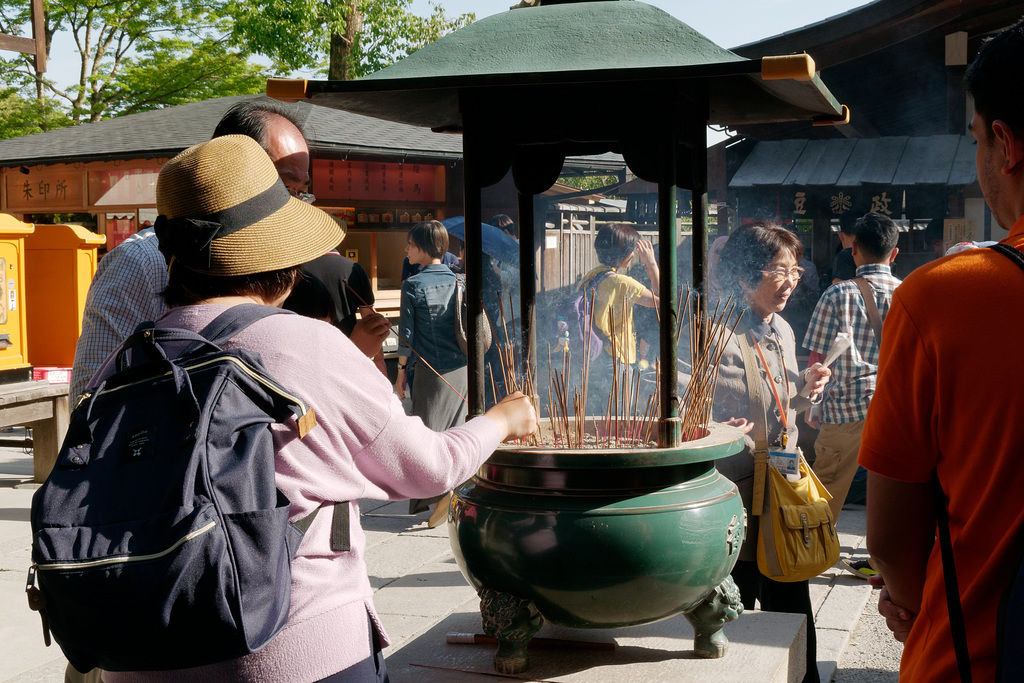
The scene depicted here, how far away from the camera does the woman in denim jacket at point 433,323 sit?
5766 mm

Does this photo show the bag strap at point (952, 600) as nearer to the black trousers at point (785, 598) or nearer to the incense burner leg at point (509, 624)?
the incense burner leg at point (509, 624)

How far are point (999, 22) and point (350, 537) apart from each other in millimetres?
7273

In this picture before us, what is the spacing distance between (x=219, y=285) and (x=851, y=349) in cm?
394

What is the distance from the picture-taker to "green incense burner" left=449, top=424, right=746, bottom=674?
2.40 meters

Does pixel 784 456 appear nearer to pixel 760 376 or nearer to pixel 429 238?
pixel 760 376

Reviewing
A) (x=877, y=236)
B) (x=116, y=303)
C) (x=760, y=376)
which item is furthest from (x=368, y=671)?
(x=877, y=236)

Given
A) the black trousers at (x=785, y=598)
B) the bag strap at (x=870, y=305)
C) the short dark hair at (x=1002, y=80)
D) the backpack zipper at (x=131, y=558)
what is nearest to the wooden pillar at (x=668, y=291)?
the black trousers at (x=785, y=598)

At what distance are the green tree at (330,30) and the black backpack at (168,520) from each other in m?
15.6

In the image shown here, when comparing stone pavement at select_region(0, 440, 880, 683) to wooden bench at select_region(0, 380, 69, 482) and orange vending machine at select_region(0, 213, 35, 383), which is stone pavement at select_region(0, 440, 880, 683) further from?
orange vending machine at select_region(0, 213, 35, 383)

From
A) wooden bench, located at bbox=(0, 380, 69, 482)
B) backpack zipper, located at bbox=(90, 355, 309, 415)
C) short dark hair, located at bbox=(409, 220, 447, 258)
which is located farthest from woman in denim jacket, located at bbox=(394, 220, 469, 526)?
backpack zipper, located at bbox=(90, 355, 309, 415)

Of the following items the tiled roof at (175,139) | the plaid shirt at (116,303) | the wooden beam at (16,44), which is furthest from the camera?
the tiled roof at (175,139)

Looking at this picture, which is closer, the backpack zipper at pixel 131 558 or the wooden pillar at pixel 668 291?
the backpack zipper at pixel 131 558

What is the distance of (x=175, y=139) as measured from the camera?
37.1 ft

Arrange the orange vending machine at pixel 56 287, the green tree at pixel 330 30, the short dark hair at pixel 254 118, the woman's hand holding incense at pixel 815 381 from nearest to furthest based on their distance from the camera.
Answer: the short dark hair at pixel 254 118, the woman's hand holding incense at pixel 815 381, the orange vending machine at pixel 56 287, the green tree at pixel 330 30
